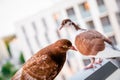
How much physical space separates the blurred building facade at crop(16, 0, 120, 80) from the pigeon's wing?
6.27 m

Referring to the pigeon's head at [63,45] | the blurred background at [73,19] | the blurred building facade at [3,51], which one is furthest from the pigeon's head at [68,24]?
the blurred building facade at [3,51]

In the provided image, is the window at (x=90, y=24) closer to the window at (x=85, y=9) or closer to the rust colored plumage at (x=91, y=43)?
the window at (x=85, y=9)

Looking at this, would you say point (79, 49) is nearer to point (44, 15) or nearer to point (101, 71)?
point (101, 71)

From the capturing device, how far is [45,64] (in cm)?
112

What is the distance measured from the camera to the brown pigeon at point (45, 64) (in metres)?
1.10

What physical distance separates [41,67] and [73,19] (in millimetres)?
6386

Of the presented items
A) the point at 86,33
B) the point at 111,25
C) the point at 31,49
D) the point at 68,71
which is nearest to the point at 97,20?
the point at 111,25

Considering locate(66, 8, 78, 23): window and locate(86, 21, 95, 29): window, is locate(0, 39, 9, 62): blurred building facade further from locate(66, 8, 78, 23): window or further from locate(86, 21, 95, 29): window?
locate(86, 21, 95, 29): window

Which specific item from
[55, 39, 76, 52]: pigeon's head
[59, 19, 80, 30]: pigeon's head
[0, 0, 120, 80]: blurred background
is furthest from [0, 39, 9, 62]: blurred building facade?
[55, 39, 76, 52]: pigeon's head

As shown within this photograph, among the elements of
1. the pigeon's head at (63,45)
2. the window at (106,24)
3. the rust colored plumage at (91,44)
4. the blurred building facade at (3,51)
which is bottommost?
the blurred building facade at (3,51)

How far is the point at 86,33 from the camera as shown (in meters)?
1.29

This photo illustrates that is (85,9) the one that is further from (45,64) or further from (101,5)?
(45,64)

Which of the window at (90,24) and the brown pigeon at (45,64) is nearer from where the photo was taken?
the brown pigeon at (45,64)

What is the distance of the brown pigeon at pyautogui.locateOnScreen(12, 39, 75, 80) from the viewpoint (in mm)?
1098
